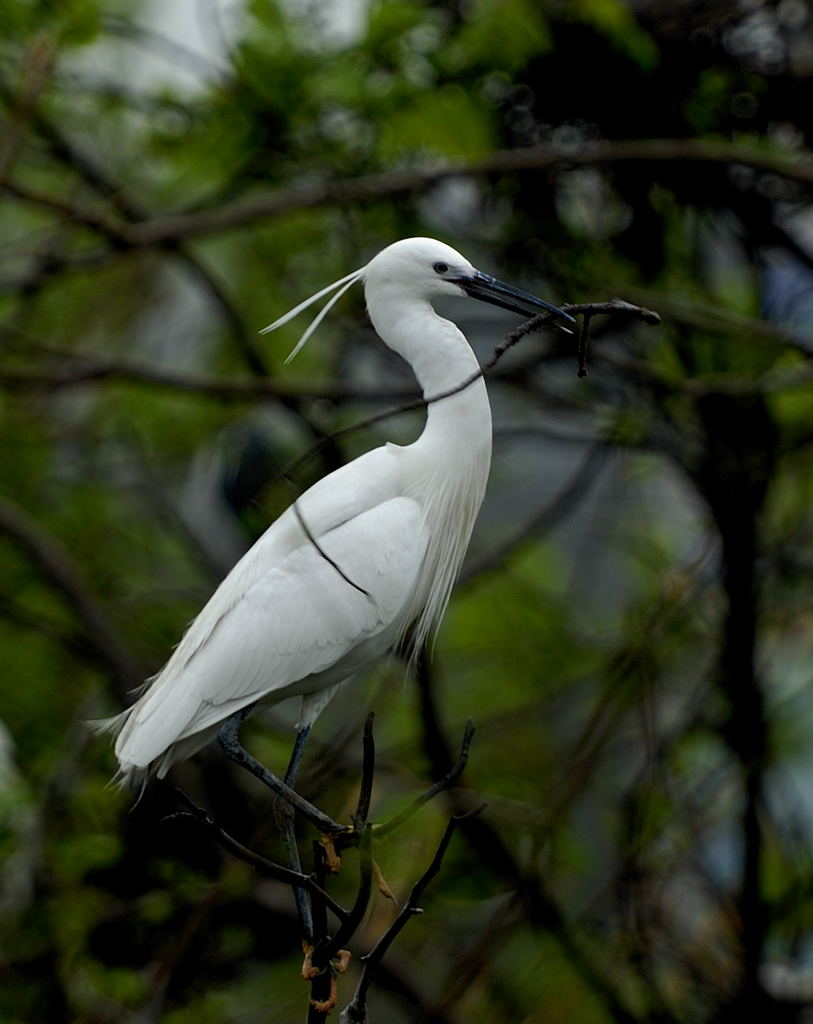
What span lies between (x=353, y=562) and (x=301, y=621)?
0.39ft

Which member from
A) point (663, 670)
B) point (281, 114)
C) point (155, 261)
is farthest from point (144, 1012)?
point (155, 261)

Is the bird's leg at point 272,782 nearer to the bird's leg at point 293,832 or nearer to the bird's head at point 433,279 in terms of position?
the bird's leg at point 293,832

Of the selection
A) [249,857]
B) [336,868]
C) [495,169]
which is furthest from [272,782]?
[495,169]

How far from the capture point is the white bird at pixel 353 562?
76.1 inches

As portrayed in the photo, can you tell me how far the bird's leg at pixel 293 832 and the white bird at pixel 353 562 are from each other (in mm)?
90

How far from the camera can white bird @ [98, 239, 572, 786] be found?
6.34 ft

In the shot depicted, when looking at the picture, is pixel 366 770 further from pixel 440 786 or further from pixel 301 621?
pixel 301 621

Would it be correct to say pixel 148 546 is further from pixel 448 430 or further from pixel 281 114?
pixel 448 430

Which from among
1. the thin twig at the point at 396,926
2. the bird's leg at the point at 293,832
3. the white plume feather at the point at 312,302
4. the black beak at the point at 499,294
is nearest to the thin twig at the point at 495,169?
the white plume feather at the point at 312,302

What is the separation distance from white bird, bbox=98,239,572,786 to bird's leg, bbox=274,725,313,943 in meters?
0.09

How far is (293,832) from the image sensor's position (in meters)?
2.02

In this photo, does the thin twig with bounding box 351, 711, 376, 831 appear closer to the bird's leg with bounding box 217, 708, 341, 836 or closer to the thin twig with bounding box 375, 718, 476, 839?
the thin twig with bounding box 375, 718, 476, 839

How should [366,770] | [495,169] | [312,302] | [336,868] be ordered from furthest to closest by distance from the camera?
1. [495,169]
2. [312,302]
3. [336,868]
4. [366,770]

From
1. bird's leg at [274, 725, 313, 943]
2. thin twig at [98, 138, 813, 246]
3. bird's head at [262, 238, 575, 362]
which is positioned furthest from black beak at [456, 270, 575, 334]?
thin twig at [98, 138, 813, 246]
